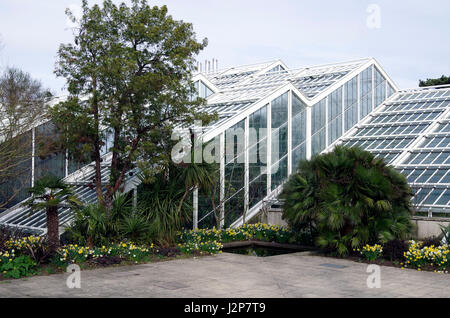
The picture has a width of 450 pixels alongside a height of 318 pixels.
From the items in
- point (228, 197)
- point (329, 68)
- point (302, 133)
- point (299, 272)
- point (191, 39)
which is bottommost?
point (299, 272)

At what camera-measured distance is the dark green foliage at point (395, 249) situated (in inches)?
476

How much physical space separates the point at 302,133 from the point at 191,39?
866cm

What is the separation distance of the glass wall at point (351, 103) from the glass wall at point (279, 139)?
17.7ft

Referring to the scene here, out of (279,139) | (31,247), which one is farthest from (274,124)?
(31,247)

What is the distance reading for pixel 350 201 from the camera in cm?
1306

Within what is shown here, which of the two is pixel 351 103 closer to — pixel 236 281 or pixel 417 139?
pixel 417 139

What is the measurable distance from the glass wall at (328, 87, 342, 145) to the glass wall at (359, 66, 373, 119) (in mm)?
2087

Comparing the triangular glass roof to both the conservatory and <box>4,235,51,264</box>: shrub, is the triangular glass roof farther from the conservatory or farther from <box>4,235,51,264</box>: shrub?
<box>4,235,51,264</box>: shrub

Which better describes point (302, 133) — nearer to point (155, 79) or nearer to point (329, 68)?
point (329, 68)

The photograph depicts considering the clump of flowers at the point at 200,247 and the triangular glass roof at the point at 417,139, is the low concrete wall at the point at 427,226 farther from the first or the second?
the clump of flowers at the point at 200,247

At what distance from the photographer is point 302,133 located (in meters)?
21.0

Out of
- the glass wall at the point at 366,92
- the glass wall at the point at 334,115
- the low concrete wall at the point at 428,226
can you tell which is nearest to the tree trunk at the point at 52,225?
the low concrete wall at the point at 428,226
